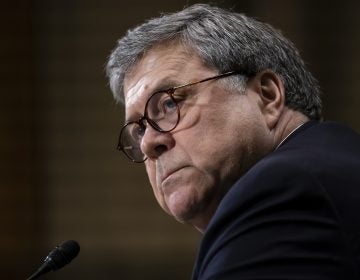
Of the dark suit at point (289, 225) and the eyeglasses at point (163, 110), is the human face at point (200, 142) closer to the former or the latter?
the eyeglasses at point (163, 110)

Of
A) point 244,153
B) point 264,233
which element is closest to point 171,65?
point 244,153

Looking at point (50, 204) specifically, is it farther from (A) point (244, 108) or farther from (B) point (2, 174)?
(A) point (244, 108)

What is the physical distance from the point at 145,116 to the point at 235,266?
2.40 ft

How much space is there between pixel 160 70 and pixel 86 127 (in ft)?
10.8

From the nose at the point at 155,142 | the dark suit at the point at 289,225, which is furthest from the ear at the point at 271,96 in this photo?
the dark suit at the point at 289,225

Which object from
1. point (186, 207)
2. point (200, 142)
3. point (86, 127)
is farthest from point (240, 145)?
point (86, 127)

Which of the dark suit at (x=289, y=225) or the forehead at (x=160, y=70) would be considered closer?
the dark suit at (x=289, y=225)

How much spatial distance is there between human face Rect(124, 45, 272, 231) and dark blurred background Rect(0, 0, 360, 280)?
3002mm

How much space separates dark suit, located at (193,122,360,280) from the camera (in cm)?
138

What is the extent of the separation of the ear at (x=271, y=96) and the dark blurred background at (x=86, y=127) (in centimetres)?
300

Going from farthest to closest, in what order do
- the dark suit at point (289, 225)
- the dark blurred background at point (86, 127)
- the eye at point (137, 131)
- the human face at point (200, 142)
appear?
the dark blurred background at point (86, 127) → the eye at point (137, 131) → the human face at point (200, 142) → the dark suit at point (289, 225)

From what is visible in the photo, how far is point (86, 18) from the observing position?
5.36 m

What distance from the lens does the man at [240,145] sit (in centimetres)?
141

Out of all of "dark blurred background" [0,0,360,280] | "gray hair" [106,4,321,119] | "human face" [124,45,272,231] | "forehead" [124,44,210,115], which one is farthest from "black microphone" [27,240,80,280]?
"dark blurred background" [0,0,360,280]
